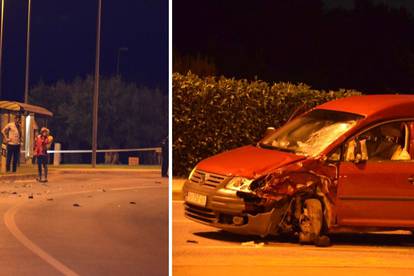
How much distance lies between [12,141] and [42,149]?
328 millimetres

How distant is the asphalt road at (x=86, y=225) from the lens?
7289 mm

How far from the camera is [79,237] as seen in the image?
24.5 feet

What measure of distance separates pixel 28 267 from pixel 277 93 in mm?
13475

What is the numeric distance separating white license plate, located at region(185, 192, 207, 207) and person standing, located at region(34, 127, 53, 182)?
312 cm

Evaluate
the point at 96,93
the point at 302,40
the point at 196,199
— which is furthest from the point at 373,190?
the point at 302,40

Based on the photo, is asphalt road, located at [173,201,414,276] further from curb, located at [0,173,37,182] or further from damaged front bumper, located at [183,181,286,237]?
curb, located at [0,173,37,182]

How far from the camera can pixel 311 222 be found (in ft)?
36.4

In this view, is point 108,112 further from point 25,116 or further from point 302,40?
point 302,40

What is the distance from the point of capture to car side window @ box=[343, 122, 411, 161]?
37.0ft

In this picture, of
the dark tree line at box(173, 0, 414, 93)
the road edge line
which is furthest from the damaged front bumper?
the dark tree line at box(173, 0, 414, 93)

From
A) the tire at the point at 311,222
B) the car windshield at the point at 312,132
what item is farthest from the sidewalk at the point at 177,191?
the tire at the point at 311,222

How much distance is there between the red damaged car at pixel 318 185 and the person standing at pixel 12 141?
10.2 ft

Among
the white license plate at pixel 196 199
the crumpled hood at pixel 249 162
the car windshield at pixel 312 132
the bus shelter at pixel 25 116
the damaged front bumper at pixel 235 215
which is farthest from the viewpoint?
the car windshield at pixel 312 132

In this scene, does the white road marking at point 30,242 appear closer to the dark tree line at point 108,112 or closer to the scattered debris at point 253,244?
the dark tree line at point 108,112
